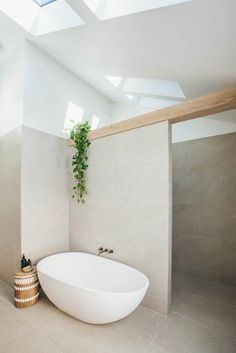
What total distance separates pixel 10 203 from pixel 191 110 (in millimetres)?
2509

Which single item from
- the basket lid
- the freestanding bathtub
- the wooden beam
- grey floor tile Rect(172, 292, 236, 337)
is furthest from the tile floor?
the wooden beam

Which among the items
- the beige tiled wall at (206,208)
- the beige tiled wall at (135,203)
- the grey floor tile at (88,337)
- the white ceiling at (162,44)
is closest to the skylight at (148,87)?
the white ceiling at (162,44)

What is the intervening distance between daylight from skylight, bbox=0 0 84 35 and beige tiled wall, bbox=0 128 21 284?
1283mm

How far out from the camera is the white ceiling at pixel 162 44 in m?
1.39

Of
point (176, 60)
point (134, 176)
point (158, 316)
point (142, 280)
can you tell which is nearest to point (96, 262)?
point (142, 280)

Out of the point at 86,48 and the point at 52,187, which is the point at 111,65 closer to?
the point at 86,48

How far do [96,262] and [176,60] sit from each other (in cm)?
248

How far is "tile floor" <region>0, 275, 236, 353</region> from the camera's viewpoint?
1.52 metres

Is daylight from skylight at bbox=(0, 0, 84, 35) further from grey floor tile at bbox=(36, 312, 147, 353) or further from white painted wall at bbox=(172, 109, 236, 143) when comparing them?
grey floor tile at bbox=(36, 312, 147, 353)

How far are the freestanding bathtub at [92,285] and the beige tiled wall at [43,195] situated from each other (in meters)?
0.30

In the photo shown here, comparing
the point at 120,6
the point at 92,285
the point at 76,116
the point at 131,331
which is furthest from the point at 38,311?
the point at 120,6

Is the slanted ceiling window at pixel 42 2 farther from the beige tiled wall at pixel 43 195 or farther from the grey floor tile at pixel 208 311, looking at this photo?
the grey floor tile at pixel 208 311

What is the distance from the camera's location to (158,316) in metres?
1.91

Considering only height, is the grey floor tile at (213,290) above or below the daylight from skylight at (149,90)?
below
